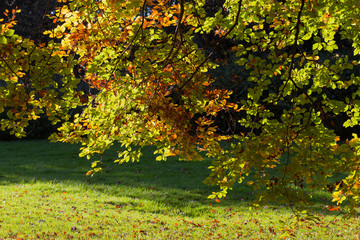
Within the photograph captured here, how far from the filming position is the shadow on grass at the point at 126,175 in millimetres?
7916

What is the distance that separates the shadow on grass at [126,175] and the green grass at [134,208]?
2cm

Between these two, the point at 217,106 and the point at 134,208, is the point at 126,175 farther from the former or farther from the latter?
the point at 217,106

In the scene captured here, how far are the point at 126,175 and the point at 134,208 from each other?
2.54 metres

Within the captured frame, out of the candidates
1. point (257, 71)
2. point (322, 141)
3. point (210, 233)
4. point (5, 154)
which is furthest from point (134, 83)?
point (5, 154)

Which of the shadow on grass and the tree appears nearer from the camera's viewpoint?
the tree

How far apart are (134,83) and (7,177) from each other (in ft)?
21.8

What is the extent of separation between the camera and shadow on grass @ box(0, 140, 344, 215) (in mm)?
7916

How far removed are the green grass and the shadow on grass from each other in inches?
0.8

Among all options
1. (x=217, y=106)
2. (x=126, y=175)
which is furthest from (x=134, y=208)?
(x=217, y=106)

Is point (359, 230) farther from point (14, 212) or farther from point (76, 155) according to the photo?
point (76, 155)

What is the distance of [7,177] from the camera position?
927cm

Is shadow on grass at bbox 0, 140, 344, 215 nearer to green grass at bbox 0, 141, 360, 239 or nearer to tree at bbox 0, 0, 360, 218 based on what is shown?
green grass at bbox 0, 141, 360, 239

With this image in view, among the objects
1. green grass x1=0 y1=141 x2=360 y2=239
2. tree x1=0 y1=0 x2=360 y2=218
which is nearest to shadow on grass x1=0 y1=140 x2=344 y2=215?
green grass x1=0 y1=141 x2=360 y2=239

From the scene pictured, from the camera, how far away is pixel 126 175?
9570mm
